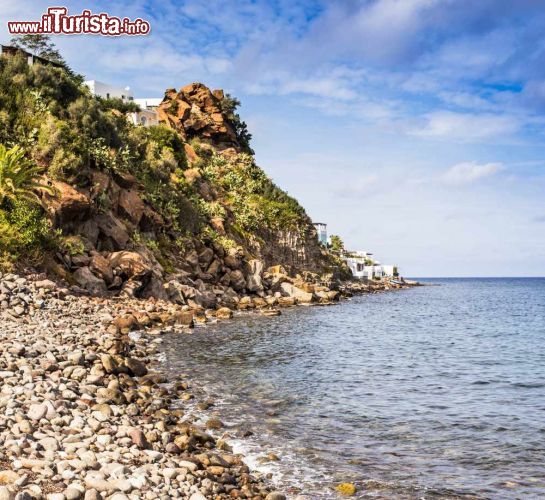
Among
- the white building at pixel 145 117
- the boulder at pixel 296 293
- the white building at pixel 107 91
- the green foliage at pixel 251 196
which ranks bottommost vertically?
the boulder at pixel 296 293

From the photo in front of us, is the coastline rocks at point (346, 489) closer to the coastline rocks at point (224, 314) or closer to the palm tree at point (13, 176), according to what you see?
the palm tree at point (13, 176)

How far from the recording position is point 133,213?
43.1 m

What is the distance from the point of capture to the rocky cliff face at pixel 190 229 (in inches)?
1375

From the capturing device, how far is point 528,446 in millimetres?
12820

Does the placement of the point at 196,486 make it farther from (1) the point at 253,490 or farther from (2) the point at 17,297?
(2) the point at 17,297

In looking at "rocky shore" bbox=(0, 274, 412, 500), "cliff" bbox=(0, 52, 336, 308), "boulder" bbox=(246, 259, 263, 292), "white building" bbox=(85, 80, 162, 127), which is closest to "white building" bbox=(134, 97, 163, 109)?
"white building" bbox=(85, 80, 162, 127)

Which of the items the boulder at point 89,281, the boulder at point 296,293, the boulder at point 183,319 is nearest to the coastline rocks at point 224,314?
the boulder at point 183,319

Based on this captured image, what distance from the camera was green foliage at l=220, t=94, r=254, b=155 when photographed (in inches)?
3996

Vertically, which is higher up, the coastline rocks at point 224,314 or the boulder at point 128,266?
the boulder at point 128,266

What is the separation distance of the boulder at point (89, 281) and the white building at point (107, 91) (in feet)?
183

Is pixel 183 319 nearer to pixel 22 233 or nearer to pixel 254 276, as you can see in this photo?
pixel 22 233

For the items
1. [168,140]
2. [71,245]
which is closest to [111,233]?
[71,245]

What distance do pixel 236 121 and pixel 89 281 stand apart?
2992 inches

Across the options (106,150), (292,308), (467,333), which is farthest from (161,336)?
(292,308)
